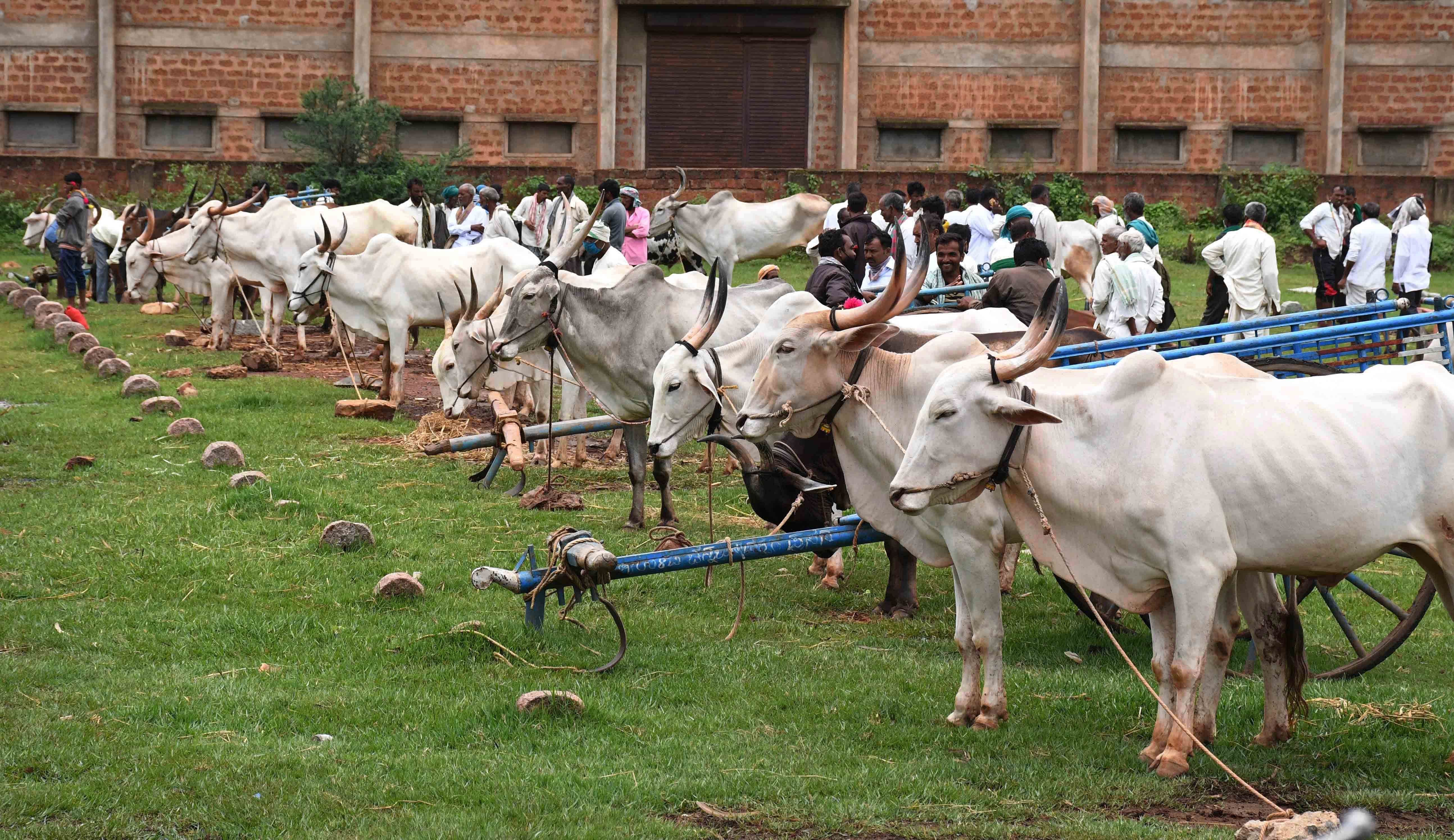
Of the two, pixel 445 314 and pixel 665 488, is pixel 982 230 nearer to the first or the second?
pixel 445 314

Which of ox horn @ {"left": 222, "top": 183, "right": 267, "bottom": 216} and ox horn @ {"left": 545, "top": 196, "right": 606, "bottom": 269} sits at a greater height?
ox horn @ {"left": 222, "top": 183, "right": 267, "bottom": 216}

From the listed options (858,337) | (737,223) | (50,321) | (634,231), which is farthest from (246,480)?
(50,321)

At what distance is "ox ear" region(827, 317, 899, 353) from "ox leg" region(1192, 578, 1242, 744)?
1672mm

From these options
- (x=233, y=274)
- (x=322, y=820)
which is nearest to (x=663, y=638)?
(x=322, y=820)

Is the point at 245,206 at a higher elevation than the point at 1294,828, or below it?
higher

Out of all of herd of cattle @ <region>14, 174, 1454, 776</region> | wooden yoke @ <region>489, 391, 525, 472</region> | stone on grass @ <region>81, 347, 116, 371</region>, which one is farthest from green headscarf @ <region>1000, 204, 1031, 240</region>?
stone on grass @ <region>81, 347, 116, 371</region>

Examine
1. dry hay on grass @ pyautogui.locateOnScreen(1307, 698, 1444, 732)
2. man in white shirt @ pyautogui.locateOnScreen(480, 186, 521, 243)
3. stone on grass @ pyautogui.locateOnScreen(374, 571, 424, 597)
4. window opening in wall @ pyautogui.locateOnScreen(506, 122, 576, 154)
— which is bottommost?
dry hay on grass @ pyautogui.locateOnScreen(1307, 698, 1444, 732)

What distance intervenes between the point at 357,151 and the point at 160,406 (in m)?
13.1

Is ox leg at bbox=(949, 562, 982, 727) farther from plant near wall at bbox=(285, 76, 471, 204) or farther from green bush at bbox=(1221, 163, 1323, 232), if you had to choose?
green bush at bbox=(1221, 163, 1323, 232)

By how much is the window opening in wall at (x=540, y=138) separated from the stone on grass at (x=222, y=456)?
1910cm

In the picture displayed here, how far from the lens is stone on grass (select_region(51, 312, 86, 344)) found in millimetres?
17562

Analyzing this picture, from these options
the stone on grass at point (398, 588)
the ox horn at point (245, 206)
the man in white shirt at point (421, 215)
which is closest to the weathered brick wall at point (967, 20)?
the man in white shirt at point (421, 215)

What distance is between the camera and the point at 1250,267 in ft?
45.2

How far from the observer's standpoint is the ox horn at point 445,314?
1298 centimetres
